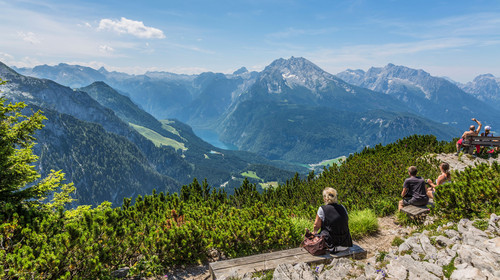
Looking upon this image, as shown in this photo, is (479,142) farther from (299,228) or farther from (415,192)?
(299,228)

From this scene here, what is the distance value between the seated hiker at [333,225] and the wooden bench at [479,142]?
53.0 feet

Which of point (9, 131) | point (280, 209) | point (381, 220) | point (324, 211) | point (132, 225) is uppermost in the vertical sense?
point (9, 131)

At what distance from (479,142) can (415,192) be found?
37.6 feet

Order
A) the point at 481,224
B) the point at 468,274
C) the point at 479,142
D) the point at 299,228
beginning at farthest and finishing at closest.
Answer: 1. the point at 479,142
2. the point at 299,228
3. the point at 481,224
4. the point at 468,274

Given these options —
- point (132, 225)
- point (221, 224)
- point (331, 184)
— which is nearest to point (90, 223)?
point (132, 225)

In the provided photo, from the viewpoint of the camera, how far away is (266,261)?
20.1ft

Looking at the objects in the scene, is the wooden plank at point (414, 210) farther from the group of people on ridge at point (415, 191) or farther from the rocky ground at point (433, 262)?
the rocky ground at point (433, 262)

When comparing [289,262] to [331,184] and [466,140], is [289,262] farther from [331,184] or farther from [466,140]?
[466,140]

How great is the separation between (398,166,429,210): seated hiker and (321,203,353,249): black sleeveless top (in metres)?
4.91

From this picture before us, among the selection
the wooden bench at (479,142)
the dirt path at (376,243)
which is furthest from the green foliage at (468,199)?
the wooden bench at (479,142)

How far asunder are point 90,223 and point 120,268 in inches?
52.4

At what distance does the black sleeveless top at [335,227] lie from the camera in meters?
6.62

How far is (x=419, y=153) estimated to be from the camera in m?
18.9

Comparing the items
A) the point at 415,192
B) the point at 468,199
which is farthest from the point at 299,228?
the point at 415,192
